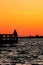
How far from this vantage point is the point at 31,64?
35125 mm

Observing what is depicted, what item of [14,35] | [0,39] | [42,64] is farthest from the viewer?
[14,35]

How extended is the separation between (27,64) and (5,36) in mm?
48988

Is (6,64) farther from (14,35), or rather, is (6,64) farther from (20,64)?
(14,35)

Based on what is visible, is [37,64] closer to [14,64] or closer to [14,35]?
[14,64]

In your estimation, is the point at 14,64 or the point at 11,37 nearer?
the point at 14,64

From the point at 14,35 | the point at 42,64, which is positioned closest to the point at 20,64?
the point at 42,64

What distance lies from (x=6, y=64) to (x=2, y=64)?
1.90ft

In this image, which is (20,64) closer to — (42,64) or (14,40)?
(42,64)

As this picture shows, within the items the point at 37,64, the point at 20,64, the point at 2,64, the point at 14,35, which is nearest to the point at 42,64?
the point at 37,64

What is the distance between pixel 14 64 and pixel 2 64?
1.68m

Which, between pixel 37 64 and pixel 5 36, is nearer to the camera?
pixel 37 64

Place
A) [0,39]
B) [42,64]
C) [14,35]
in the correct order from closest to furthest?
[42,64]
[0,39]
[14,35]

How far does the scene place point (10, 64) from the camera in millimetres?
35219

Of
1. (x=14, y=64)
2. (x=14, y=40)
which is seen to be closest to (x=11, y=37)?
(x=14, y=40)
